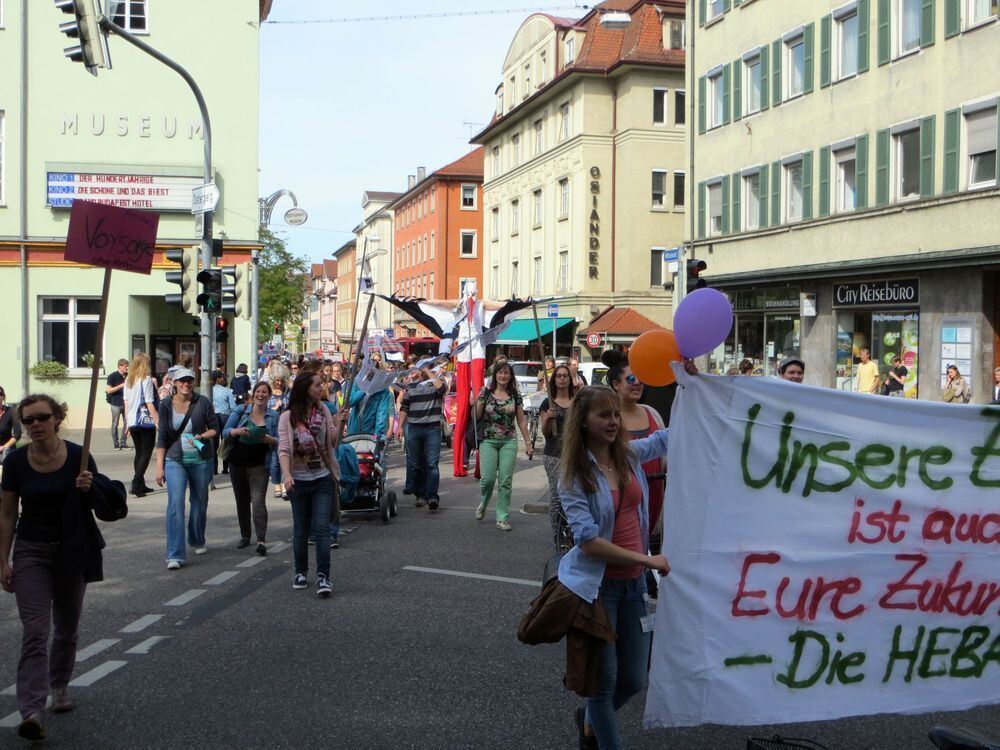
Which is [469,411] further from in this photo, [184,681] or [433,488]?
[184,681]

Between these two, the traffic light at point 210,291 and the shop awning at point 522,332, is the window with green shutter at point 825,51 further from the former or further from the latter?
the shop awning at point 522,332

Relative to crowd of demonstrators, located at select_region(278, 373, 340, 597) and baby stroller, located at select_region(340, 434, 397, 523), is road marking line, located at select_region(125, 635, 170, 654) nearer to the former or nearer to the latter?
crowd of demonstrators, located at select_region(278, 373, 340, 597)

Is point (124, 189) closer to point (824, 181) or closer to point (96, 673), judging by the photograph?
point (824, 181)

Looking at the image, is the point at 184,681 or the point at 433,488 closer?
the point at 184,681

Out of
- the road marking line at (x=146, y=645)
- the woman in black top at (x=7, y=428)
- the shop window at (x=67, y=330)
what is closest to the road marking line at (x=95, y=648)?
the road marking line at (x=146, y=645)

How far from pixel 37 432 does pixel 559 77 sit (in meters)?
47.2

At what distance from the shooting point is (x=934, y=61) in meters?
25.1

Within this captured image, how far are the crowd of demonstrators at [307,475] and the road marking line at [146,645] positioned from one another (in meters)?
1.57

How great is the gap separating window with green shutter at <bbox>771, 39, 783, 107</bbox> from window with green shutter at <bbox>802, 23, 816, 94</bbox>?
4.08 ft

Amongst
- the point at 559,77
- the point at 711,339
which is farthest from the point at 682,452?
the point at 559,77

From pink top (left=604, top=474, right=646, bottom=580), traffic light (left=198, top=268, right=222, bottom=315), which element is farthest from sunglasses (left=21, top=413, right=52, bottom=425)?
traffic light (left=198, top=268, right=222, bottom=315)

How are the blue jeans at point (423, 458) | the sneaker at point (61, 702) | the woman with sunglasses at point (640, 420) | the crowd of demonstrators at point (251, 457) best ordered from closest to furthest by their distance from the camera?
the sneaker at point (61, 702)
the woman with sunglasses at point (640, 420)
the crowd of demonstrators at point (251, 457)
the blue jeans at point (423, 458)

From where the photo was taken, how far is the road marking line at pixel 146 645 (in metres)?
7.41

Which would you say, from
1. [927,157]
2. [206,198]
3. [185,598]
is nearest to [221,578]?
[185,598]
